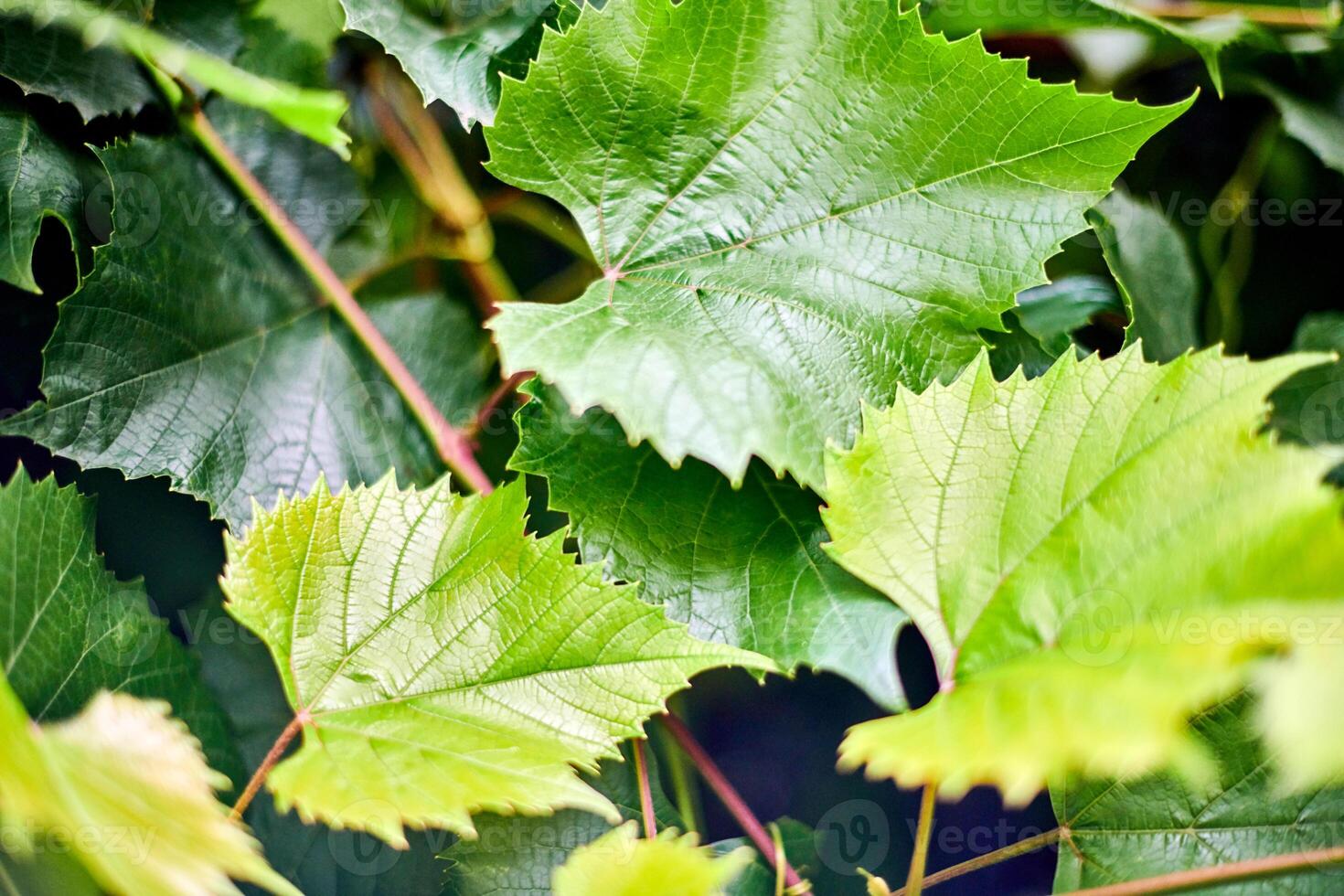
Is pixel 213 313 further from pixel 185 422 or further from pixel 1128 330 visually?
pixel 1128 330

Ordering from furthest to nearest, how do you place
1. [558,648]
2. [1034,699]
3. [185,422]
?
[185,422], [558,648], [1034,699]

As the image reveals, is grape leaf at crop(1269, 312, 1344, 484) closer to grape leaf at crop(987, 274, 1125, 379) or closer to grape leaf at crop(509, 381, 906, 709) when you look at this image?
grape leaf at crop(987, 274, 1125, 379)

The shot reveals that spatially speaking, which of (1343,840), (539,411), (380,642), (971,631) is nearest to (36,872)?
(380,642)

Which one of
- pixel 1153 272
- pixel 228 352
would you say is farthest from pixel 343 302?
pixel 1153 272

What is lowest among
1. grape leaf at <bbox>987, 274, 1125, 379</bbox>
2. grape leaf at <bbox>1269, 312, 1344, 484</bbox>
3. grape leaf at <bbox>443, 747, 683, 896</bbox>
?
grape leaf at <bbox>443, 747, 683, 896</bbox>

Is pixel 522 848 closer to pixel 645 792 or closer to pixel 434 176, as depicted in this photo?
pixel 645 792

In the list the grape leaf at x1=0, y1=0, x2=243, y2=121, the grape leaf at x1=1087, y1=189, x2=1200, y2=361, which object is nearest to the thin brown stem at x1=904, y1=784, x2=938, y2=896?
the grape leaf at x1=1087, y1=189, x2=1200, y2=361
